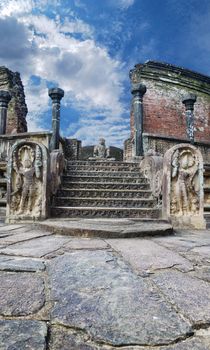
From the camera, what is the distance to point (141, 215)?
13.7ft

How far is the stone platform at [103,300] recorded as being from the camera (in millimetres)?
837

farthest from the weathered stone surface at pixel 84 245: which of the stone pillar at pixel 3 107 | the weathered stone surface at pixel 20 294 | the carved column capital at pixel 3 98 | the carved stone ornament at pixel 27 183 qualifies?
the carved column capital at pixel 3 98

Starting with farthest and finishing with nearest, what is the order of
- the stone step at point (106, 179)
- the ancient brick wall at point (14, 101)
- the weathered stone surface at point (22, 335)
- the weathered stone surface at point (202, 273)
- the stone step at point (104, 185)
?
1. the ancient brick wall at point (14, 101)
2. the stone step at point (106, 179)
3. the stone step at point (104, 185)
4. the weathered stone surface at point (202, 273)
5. the weathered stone surface at point (22, 335)

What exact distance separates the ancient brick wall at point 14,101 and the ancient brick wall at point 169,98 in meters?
6.33

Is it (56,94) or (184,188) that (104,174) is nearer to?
(184,188)

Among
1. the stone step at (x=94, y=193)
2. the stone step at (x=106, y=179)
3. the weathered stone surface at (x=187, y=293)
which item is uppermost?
the stone step at (x=106, y=179)

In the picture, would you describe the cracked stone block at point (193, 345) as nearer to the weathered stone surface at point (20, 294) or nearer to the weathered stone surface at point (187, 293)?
the weathered stone surface at point (187, 293)

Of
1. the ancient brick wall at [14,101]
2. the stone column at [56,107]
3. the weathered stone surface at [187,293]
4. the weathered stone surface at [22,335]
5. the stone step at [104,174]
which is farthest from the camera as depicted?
the ancient brick wall at [14,101]

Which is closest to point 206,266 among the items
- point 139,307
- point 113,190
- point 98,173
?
point 139,307

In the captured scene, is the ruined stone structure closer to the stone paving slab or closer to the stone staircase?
the stone staircase

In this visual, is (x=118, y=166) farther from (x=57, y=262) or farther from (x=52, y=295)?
(x=52, y=295)

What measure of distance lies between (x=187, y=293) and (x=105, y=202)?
132 inches

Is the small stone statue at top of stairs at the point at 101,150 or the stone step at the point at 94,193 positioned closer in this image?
the stone step at the point at 94,193

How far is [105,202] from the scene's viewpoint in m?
4.55
